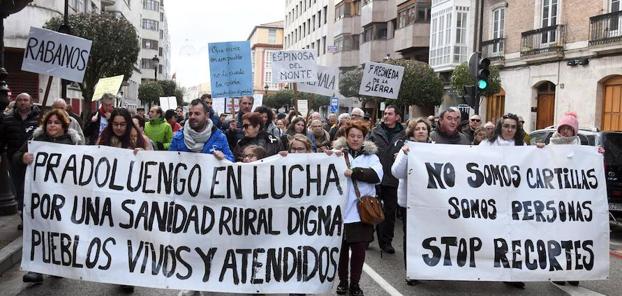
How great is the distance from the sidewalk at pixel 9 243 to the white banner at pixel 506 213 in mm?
4187

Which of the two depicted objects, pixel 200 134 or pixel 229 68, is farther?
pixel 229 68

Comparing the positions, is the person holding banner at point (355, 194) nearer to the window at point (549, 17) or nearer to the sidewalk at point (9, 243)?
the sidewalk at point (9, 243)

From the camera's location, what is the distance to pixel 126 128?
6199 millimetres

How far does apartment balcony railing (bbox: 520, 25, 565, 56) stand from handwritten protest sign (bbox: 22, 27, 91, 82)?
2067 cm

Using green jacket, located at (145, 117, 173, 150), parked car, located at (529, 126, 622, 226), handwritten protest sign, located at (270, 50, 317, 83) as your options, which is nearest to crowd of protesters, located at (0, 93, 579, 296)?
green jacket, located at (145, 117, 173, 150)

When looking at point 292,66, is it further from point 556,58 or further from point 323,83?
point 556,58

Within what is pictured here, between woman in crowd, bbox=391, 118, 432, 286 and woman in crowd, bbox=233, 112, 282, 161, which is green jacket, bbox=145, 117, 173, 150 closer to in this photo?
woman in crowd, bbox=233, 112, 282, 161

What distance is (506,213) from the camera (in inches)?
244

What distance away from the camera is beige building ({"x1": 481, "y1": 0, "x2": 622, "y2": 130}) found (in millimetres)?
22750

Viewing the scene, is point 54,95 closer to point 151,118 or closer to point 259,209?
point 151,118

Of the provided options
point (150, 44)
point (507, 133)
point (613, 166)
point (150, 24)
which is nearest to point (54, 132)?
point (507, 133)

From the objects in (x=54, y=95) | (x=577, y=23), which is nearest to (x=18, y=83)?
(x=54, y=95)

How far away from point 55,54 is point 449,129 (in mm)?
5483

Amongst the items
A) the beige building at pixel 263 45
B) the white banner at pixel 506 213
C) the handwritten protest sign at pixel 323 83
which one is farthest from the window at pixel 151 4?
the white banner at pixel 506 213
